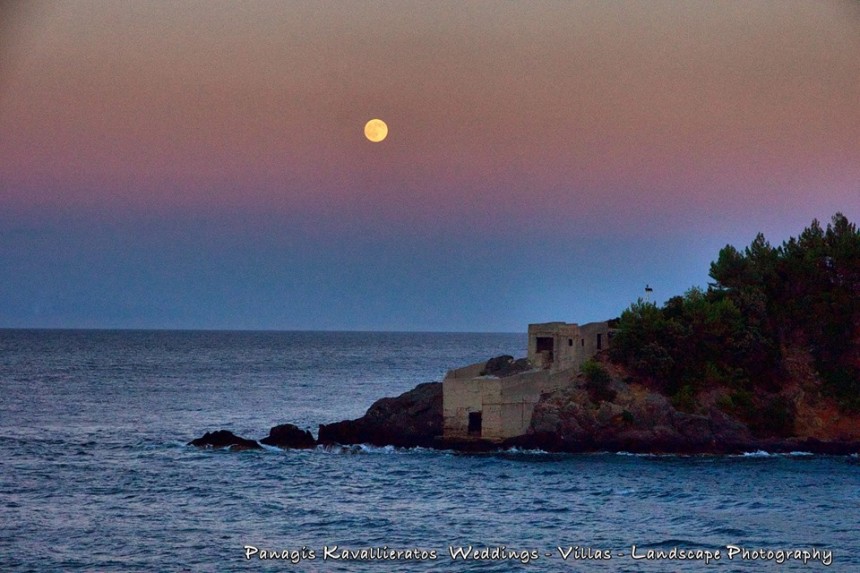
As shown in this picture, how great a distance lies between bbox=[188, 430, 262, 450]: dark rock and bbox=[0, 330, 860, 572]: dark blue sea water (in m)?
1.76

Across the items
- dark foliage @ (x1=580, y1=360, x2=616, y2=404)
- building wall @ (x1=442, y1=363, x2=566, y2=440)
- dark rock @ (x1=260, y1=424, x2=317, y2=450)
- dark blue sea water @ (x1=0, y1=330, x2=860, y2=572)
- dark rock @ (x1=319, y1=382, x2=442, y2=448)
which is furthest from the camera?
dark rock @ (x1=260, y1=424, x2=317, y2=450)

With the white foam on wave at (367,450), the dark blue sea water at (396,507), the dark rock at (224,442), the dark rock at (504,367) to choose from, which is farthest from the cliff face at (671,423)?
the dark rock at (224,442)

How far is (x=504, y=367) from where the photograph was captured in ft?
237

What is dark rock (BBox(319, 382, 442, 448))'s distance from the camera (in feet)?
218

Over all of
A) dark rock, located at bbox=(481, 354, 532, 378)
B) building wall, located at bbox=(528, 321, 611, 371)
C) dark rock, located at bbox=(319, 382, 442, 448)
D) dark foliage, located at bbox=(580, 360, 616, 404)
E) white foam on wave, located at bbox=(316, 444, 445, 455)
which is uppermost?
building wall, located at bbox=(528, 321, 611, 371)

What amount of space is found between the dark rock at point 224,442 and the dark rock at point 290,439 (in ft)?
3.45

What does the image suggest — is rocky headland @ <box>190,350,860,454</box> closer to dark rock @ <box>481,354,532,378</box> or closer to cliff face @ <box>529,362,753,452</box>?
cliff face @ <box>529,362,753,452</box>

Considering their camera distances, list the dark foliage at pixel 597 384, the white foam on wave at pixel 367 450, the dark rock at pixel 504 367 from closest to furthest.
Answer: the white foam on wave at pixel 367 450, the dark foliage at pixel 597 384, the dark rock at pixel 504 367

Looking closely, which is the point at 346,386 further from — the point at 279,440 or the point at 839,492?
the point at 839,492

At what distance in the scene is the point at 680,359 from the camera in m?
69.8

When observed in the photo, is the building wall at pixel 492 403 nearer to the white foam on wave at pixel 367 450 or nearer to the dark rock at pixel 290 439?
the white foam on wave at pixel 367 450

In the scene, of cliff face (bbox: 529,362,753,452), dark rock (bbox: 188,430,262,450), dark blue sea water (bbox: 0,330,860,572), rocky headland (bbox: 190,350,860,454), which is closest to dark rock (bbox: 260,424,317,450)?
rocky headland (bbox: 190,350,860,454)

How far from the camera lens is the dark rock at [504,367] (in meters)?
70.5

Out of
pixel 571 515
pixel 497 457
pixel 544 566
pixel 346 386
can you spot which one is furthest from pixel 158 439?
pixel 346 386
